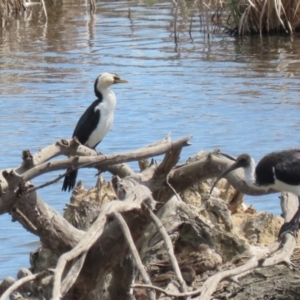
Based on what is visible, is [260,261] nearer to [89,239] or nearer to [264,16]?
[89,239]

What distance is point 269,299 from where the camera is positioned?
457 centimetres

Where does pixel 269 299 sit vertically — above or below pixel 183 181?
below

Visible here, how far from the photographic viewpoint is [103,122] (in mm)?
7930

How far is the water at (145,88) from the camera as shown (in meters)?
9.22

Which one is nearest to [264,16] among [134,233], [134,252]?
[134,233]

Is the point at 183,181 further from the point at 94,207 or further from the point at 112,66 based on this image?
the point at 112,66

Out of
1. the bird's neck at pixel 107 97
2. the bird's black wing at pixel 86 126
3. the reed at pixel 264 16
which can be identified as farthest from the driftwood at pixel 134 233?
the reed at pixel 264 16

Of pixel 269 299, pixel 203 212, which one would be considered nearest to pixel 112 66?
pixel 203 212

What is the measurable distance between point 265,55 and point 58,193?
7.19m

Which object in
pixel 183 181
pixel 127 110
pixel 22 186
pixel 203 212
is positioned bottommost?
pixel 127 110

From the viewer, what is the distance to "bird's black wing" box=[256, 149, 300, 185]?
4871 millimetres

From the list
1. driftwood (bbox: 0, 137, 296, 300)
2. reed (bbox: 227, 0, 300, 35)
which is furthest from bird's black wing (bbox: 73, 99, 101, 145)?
reed (bbox: 227, 0, 300, 35)

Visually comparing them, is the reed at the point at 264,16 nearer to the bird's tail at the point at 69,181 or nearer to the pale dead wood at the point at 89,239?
the bird's tail at the point at 69,181

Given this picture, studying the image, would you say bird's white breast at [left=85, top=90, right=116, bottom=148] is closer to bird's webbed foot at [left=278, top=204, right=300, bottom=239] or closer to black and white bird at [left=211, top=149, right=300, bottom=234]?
black and white bird at [left=211, top=149, right=300, bottom=234]
